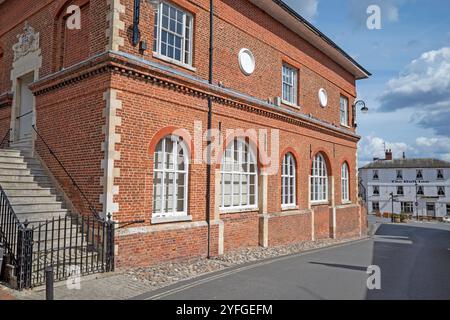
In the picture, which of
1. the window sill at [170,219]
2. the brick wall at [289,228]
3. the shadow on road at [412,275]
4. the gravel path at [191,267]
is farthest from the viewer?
the brick wall at [289,228]

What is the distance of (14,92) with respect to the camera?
12.6 metres

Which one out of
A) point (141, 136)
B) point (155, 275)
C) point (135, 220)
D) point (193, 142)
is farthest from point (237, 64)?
point (155, 275)

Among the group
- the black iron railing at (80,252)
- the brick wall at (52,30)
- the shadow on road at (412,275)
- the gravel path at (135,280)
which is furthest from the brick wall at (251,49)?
the shadow on road at (412,275)

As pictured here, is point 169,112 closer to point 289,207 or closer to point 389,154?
point 289,207

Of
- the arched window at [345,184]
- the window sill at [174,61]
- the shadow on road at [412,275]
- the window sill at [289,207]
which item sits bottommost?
the shadow on road at [412,275]

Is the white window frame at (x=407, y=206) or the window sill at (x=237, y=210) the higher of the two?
the window sill at (x=237, y=210)

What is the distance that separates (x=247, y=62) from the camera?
43.5ft

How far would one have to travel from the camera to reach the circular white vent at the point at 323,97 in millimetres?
18509

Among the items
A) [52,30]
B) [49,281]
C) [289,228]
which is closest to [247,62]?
[52,30]

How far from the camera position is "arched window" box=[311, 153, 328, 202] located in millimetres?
17977

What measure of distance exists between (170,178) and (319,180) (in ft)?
35.4

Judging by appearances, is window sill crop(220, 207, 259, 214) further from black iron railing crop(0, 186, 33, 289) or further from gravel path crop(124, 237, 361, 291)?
black iron railing crop(0, 186, 33, 289)

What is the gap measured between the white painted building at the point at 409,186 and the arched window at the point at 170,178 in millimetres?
50200

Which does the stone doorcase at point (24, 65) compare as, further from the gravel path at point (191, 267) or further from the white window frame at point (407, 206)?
the white window frame at point (407, 206)
